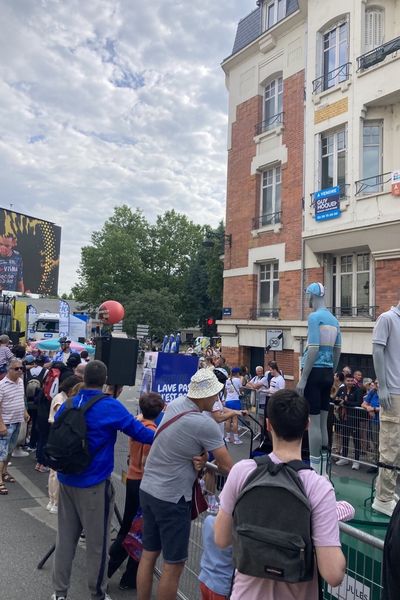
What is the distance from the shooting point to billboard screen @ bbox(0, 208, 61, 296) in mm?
30188

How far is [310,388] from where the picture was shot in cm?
495

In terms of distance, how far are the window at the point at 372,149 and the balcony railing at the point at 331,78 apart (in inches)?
69.6

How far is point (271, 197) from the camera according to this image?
18.8m

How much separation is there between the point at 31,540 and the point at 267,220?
15.2 metres

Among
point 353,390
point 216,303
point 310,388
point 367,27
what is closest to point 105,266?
point 216,303

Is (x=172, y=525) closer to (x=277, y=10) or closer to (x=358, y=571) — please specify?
(x=358, y=571)

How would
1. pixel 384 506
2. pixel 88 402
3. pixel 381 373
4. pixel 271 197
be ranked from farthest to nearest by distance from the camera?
1. pixel 271 197
2. pixel 381 373
3. pixel 384 506
4. pixel 88 402

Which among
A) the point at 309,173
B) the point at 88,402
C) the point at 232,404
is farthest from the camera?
the point at 309,173

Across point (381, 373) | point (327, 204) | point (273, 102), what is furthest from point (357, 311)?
point (381, 373)

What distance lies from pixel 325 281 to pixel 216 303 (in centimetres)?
3474

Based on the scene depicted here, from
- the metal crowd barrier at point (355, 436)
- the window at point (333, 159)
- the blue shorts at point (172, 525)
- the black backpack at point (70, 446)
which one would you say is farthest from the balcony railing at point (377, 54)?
the blue shorts at point (172, 525)

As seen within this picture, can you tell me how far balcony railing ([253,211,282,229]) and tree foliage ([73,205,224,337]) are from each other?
1069 inches

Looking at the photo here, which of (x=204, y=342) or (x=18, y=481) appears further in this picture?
(x=204, y=342)

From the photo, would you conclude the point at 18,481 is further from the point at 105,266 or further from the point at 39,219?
the point at 105,266
